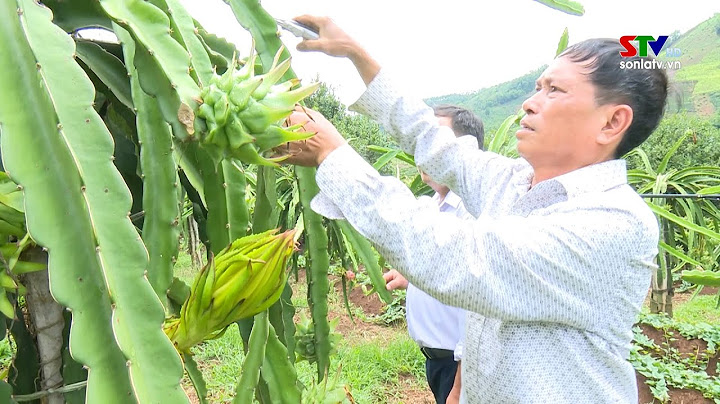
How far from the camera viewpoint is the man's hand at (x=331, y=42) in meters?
0.78

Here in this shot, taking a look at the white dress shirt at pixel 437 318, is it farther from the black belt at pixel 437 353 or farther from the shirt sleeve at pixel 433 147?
the shirt sleeve at pixel 433 147

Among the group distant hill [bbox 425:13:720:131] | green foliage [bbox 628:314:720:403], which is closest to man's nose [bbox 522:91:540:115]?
green foliage [bbox 628:314:720:403]

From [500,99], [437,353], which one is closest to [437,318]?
[437,353]

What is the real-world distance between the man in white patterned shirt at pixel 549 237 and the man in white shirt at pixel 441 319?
2.26 ft

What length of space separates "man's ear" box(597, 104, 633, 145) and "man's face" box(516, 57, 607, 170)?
0.01 m

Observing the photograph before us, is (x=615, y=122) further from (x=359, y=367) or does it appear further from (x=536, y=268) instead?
(x=359, y=367)

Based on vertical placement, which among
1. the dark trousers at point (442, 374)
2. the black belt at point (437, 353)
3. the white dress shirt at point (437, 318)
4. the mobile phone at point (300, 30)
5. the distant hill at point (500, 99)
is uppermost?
the mobile phone at point (300, 30)

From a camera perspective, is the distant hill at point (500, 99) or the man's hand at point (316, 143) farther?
the distant hill at point (500, 99)

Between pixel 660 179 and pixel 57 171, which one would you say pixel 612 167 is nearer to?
pixel 57 171

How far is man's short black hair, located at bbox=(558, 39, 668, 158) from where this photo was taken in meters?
0.78

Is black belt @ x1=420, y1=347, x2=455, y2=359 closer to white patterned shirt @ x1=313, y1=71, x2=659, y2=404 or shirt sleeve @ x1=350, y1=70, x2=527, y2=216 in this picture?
shirt sleeve @ x1=350, y1=70, x2=527, y2=216

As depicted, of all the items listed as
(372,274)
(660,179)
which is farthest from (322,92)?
(372,274)

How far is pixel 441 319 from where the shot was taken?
60.8 inches

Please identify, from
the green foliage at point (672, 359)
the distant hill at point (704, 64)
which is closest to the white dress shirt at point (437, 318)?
the green foliage at point (672, 359)
